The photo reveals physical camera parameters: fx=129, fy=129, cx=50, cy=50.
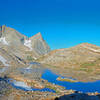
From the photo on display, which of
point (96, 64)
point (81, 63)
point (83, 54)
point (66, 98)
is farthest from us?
point (83, 54)

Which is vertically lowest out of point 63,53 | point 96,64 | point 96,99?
point 96,99

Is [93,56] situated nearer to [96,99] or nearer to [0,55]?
[0,55]

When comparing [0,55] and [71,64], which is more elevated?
[0,55]

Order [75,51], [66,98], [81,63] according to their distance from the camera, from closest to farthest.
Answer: [66,98], [81,63], [75,51]

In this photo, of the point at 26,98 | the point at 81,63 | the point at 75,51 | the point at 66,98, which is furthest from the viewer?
the point at 75,51

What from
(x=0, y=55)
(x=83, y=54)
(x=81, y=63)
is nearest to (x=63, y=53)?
(x=83, y=54)

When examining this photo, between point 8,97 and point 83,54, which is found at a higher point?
point 83,54

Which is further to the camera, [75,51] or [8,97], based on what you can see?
[75,51]

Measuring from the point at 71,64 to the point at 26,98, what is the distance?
84783 mm

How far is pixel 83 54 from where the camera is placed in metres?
115

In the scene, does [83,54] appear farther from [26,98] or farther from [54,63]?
[26,98]

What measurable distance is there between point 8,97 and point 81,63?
84.9 m

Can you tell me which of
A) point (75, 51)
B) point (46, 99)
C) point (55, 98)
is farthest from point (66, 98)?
point (75, 51)

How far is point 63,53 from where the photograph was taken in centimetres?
12781
